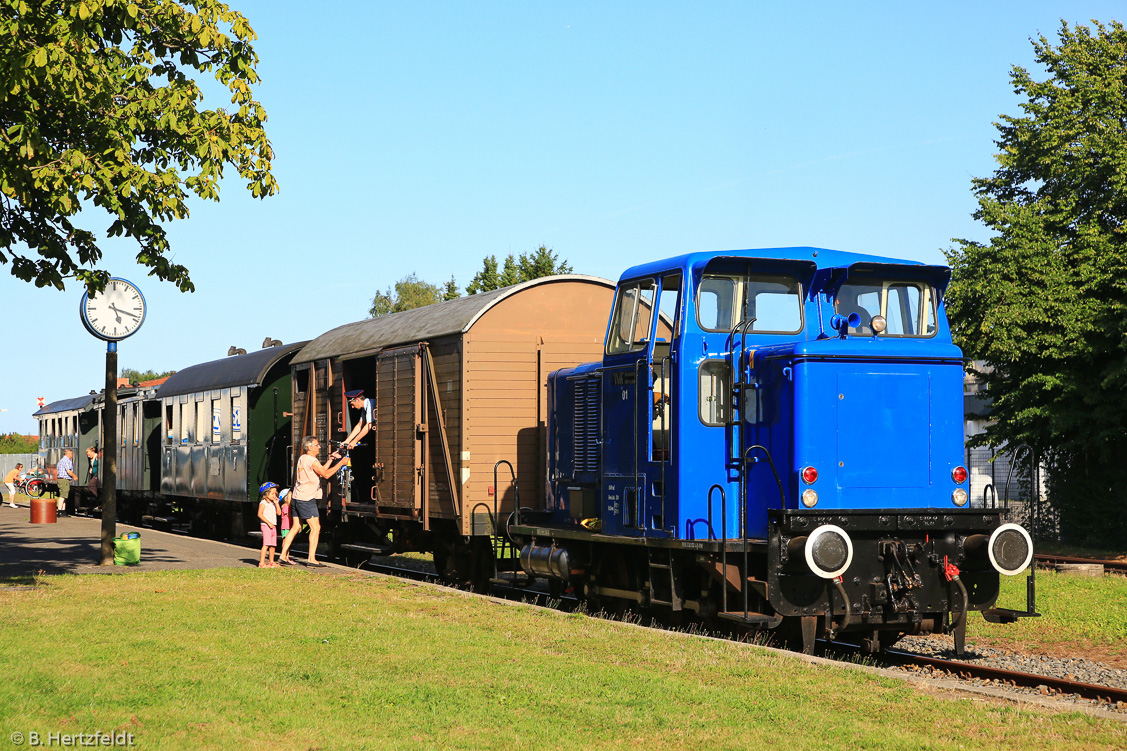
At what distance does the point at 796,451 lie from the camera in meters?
9.82

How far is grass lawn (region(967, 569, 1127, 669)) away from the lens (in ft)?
37.1

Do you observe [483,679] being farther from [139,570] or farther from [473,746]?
[139,570]

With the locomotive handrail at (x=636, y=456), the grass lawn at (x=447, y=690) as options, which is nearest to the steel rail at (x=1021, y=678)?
the grass lawn at (x=447, y=690)

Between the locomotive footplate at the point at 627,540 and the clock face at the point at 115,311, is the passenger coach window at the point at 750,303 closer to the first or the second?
the locomotive footplate at the point at 627,540

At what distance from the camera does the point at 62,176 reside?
37.0 feet

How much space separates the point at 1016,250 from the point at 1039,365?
261 cm

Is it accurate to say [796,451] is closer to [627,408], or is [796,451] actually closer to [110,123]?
[627,408]

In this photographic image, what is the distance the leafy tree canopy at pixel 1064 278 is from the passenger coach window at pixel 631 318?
14.7 m

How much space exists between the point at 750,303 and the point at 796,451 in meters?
1.64

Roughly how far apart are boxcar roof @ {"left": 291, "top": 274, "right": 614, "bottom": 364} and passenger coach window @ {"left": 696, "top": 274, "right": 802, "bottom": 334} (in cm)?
387

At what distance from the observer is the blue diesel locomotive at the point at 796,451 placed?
9617 mm

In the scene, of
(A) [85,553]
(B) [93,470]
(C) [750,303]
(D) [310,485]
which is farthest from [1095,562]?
(B) [93,470]

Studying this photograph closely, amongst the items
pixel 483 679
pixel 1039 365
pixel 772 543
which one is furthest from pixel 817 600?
pixel 1039 365

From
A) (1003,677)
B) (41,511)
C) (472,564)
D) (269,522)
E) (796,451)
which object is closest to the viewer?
(1003,677)
